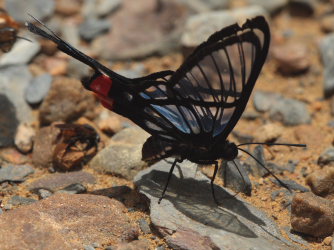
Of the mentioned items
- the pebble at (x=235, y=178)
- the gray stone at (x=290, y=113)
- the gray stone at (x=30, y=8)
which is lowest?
the pebble at (x=235, y=178)

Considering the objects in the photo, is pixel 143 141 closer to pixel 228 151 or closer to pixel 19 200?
pixel 228 151

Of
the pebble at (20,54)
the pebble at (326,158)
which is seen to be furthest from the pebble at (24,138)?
the pebble at (326,158)

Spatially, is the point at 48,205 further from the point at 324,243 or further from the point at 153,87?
the point at 324,243

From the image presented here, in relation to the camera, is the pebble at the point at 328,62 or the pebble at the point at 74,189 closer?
the pebble at the point at 74,189

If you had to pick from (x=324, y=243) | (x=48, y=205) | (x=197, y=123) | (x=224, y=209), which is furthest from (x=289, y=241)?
(x=48, y=205)

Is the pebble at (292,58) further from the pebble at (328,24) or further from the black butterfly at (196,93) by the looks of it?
the black butterfly at (196,93)

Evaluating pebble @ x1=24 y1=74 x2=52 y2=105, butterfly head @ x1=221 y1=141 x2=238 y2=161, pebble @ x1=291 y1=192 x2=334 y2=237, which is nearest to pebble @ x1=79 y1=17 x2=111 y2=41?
pebble @ x1=24 y1=74 x2=52 y2=105

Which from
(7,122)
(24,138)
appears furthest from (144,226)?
(7,122)
